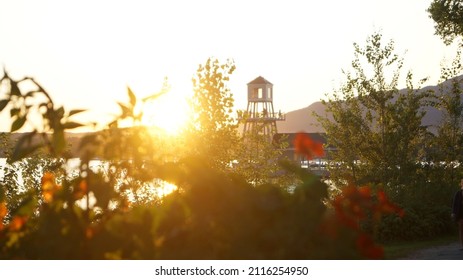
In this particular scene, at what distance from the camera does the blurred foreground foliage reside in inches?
94.3

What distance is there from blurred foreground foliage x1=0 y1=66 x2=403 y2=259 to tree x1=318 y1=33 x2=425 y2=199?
22.1 m

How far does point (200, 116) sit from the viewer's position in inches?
920

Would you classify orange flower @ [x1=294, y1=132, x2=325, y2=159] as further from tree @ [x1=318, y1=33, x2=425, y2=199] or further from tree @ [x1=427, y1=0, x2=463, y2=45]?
tree @ [x1=427, y1=0, x2=463, y2=45]

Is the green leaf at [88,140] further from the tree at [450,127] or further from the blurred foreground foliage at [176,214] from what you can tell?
the tree at [450,127]

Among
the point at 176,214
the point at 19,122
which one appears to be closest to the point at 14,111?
the point at 19,122

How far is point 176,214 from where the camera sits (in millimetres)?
2697

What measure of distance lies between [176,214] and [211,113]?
20.6m

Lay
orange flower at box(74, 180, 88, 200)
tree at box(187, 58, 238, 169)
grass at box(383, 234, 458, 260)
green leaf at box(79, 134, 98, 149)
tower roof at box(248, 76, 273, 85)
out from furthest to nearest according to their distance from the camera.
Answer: tower roof at box(248, 76, 273, 85), tree at box(187, 58, 238, 169), grass at box(383, 234, 458, 260), orange flower at box(74, 180, 88, 200), green leaf at box(79, 134, 98, 149)

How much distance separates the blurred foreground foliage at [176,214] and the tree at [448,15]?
30609mm

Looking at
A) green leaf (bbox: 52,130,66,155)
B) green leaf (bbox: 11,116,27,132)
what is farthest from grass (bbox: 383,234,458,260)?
green leaf (bbox: 52,130,66,155)

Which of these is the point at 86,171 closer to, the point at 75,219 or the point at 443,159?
the point at 75,219

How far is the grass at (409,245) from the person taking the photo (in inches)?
629

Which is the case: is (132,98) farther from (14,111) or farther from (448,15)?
(448,15)

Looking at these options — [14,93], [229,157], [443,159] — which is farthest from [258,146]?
[14,93]
